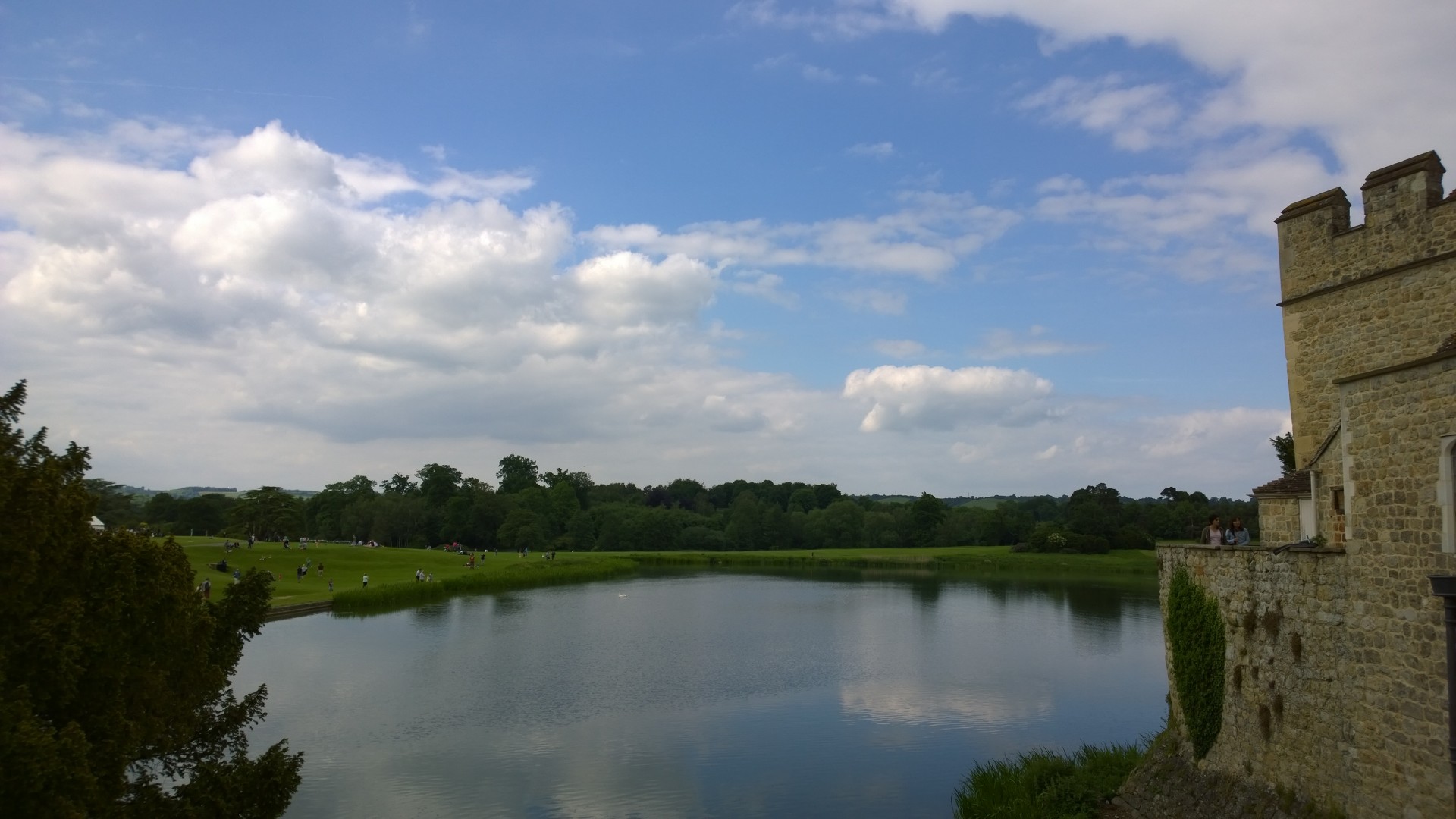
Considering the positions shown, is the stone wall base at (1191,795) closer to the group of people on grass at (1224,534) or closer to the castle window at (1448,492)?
the group of people on grass at (1224,534)

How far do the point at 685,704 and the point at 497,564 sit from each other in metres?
40.8

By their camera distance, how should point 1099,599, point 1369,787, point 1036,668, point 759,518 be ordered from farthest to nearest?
point 759,518, point 1099,599, point 1036,668, point 1369,787

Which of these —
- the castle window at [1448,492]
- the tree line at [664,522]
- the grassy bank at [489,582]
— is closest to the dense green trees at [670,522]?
the tree line at [664,522]

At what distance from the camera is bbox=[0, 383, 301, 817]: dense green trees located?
6043 mm

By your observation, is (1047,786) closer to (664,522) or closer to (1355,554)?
(1355,554)

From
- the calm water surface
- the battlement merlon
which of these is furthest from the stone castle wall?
the calm water surface

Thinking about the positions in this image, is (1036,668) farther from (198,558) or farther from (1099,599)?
(198,558)

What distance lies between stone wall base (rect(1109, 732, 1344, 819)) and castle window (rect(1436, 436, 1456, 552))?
3017mm

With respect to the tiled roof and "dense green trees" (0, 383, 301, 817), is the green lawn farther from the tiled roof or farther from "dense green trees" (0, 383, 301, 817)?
the tiled roof

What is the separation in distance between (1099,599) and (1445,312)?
37.3m

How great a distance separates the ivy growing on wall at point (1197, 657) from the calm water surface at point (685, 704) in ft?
14.8

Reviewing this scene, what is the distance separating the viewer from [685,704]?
21969 mm

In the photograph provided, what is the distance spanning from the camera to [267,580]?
361 inches

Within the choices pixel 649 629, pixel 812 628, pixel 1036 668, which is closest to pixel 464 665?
pixel 649 629
